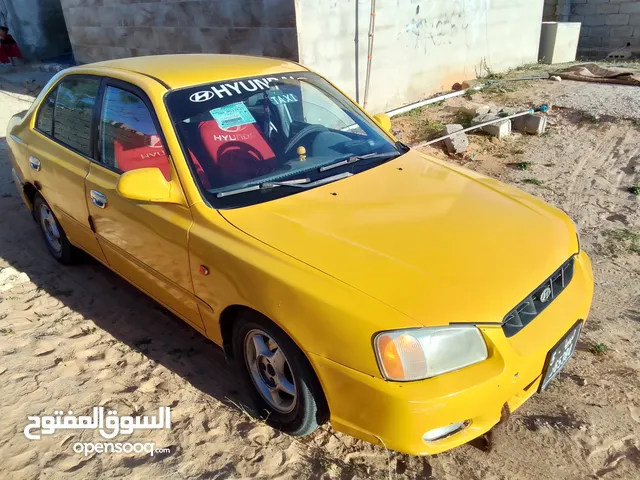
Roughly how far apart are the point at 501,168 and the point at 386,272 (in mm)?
4522

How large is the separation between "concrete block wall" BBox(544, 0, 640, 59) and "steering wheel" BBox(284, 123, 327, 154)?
12.2 metres

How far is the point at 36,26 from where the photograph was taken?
542 inches

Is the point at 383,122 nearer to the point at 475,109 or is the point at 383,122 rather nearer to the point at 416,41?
the point at 475,109

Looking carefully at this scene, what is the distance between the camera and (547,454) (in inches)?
99.7

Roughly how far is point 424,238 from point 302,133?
3.80ft

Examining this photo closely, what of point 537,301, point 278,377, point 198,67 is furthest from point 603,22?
point 278,377

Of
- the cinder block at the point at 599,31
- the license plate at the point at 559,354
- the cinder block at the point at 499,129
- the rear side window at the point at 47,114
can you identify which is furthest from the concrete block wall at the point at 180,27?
the cinder block at the point at 599,31

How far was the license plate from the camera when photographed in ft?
7.77

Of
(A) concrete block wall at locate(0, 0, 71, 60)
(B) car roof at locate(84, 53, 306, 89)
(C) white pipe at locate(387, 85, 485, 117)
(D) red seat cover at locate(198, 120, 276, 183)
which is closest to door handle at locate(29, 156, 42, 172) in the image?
(B) car roof at locate(84, 53, 306, 89)

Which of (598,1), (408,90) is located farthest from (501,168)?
(598,1)

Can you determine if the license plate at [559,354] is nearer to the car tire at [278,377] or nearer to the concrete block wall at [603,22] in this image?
the car tire at [278,377]

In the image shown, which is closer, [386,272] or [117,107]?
[386,272]

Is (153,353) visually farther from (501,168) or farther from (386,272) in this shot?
(501,168)

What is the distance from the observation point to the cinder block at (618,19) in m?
12.8
